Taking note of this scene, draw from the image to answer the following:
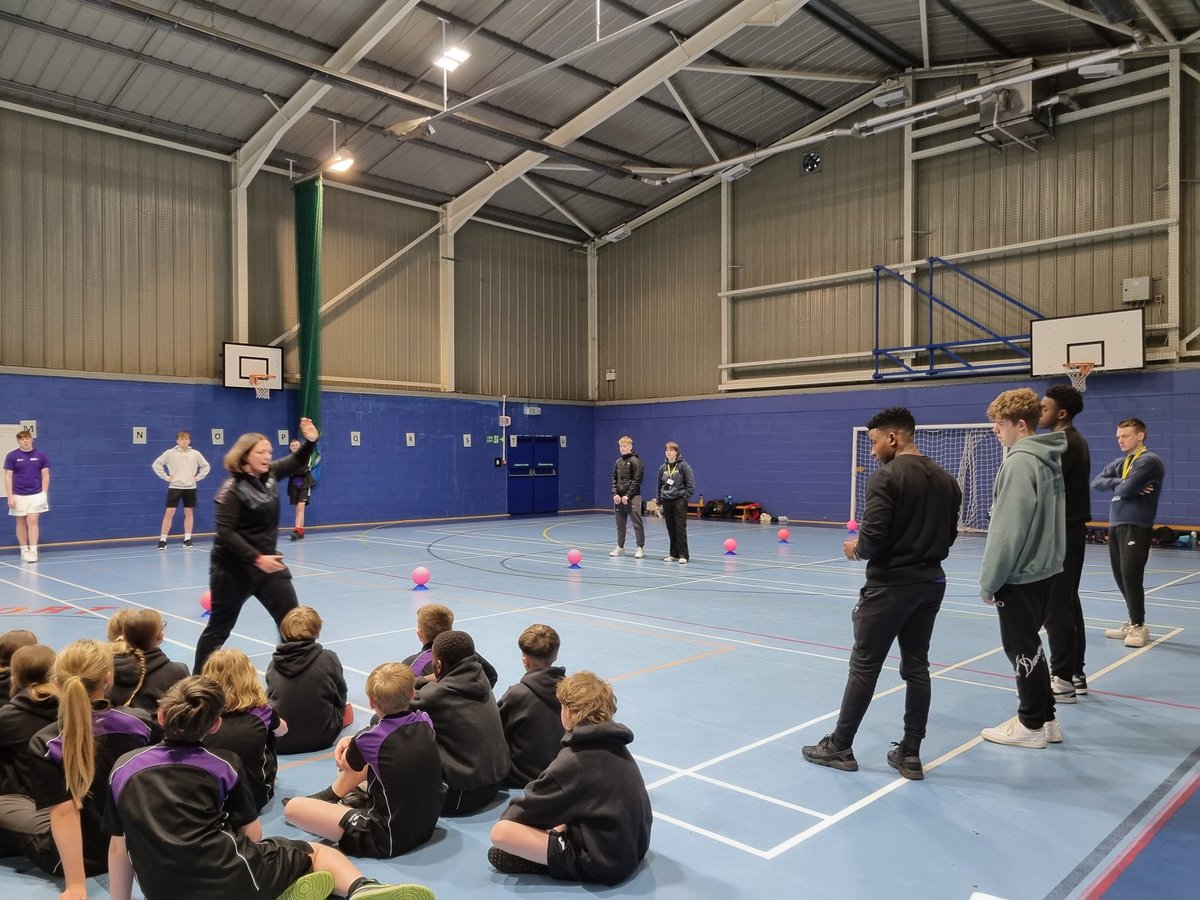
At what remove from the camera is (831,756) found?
4484 mm

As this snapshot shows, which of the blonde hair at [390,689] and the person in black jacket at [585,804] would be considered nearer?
the person in black jacket at [585,804]

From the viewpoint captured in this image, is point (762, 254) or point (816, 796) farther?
point (762, 254)

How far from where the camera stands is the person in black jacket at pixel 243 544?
5199 millimetres

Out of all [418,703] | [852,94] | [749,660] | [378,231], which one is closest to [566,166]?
[378,231]

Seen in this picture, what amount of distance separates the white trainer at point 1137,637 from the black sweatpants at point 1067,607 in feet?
6.36

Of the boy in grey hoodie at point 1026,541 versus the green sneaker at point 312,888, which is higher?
the boy in grey hoodie at point 1026,541

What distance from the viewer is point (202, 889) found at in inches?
107

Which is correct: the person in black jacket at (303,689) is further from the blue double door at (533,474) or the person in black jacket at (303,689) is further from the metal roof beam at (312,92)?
the blue double door at (533,474)

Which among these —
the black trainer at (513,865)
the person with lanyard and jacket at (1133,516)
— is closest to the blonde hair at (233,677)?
the black trainer at (513,865)

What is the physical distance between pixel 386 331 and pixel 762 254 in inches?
378

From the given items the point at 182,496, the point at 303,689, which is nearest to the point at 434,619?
the point at 303,689

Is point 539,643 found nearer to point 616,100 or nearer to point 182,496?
point 182,496

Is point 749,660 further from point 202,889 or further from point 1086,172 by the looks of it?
point 1086,172

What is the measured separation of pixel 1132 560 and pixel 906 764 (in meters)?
3.88
